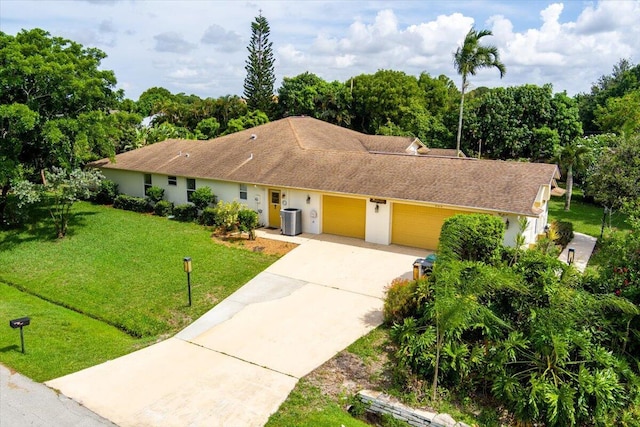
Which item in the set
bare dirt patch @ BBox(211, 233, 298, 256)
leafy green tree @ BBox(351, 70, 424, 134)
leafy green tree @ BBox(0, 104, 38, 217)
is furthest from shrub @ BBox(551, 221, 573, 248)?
leafy green tree @ BBox(351, 70, 424, 134)

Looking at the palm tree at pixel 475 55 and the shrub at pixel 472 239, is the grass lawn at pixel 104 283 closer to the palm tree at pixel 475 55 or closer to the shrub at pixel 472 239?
the shrub at pixel 472 239

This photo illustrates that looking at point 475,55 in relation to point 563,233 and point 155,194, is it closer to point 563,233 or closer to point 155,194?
point 563,233

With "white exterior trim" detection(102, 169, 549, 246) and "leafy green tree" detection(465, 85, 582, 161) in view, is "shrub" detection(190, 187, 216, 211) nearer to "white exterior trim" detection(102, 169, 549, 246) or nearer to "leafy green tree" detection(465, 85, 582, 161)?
"white exterior trim" detection(102, 169, 549, 246)

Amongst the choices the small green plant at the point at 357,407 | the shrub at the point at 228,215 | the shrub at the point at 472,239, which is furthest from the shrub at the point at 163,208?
the small green plant at the point at 357,407

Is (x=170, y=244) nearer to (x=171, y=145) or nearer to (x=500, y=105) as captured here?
(x=171, y=145)

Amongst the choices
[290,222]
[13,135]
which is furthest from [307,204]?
[13,135]

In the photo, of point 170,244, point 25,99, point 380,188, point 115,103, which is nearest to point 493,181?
A: point 380,188
